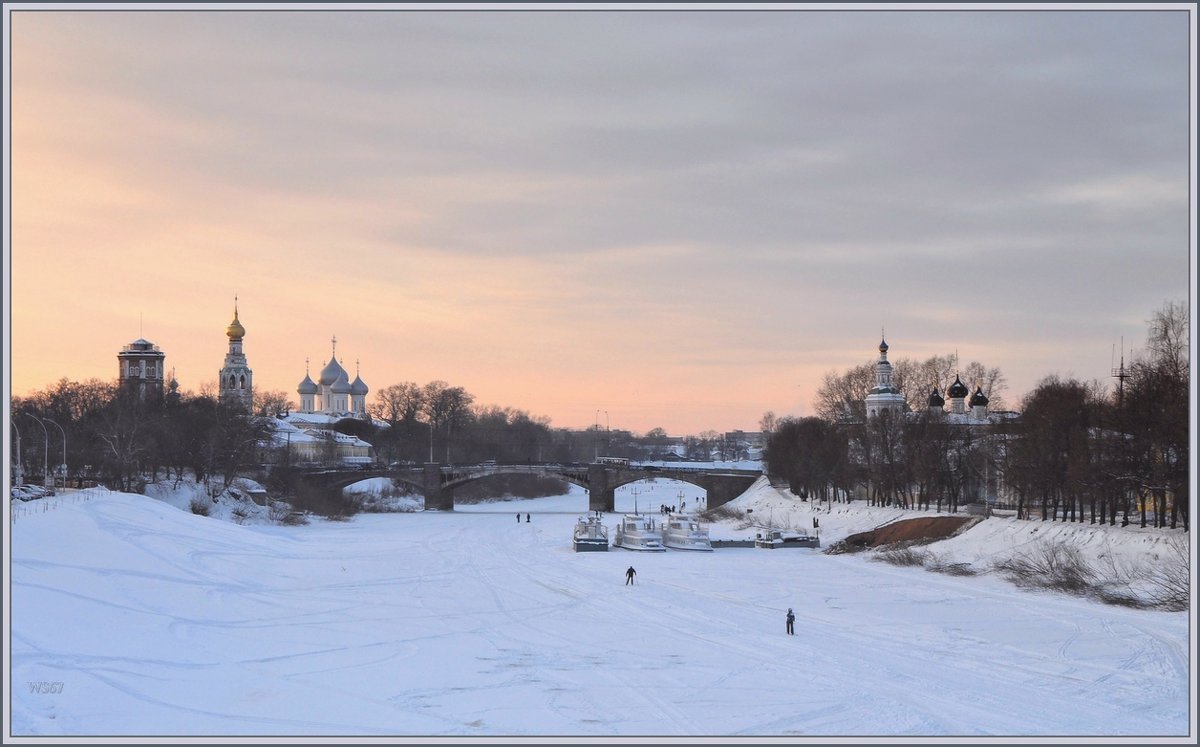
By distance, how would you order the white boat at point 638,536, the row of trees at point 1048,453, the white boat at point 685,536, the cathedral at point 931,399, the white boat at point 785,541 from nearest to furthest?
the row of trees at point 1048,453
the white boat at point 638,536
the white boat at point 785,541
the white boat at point 685,536
the cathedral at point 931,399

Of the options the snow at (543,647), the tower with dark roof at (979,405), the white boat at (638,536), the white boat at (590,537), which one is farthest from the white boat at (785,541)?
the tower with dark roof at (979,405)

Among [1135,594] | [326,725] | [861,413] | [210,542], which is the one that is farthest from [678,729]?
[861,413]

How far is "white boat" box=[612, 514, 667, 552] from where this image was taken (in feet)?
241

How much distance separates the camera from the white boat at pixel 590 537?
7244cm

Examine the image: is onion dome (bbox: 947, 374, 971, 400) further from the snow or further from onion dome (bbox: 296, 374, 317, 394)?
onion dome (bbox: 296, 374, 317, 394)

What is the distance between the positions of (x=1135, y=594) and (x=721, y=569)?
70.8 feet

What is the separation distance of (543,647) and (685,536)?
40.0 meters

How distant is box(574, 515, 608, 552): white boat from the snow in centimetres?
1239

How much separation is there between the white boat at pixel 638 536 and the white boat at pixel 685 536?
70cm

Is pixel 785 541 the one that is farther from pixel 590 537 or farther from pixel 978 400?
pixel 978 400

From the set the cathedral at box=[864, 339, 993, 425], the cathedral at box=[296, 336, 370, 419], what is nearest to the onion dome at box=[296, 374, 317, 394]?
the cathedral at box=[296, 336, 370, 419]

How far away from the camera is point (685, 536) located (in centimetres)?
7531

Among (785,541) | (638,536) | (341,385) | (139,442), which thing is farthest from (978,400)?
(341,385)

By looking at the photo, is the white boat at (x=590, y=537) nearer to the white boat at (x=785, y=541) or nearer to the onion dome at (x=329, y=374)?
the white boat at (x=785, y=541)
